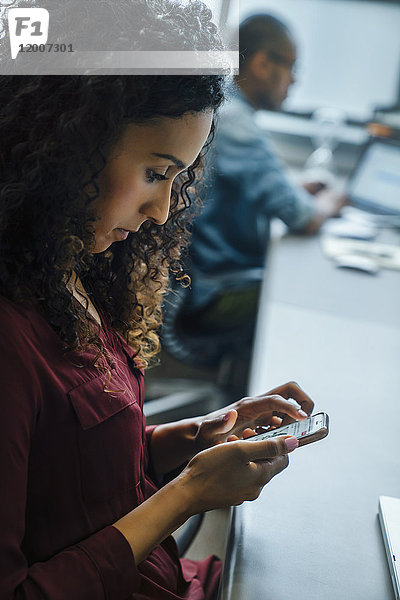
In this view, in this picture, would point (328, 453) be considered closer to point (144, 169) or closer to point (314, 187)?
point (144, 169)

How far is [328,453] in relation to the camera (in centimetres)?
115

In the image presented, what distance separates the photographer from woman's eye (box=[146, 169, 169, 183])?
81cm

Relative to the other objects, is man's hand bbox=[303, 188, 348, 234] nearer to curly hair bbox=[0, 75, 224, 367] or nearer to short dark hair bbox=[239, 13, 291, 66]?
short dark hair bbox=[239, 13, 291, 66]

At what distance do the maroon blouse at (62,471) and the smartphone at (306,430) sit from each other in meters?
0.19

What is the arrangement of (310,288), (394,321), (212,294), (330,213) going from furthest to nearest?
(330,213) < (212,294) < (310,288) < (394,321)

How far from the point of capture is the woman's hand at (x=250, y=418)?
1.01 meters

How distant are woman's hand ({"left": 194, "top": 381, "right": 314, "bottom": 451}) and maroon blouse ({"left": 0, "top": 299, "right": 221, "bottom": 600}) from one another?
174mm

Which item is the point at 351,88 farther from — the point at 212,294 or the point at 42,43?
the point at 42,43

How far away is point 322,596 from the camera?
83cm

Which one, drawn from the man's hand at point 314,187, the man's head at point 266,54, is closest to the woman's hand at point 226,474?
the man's head at point 266,54

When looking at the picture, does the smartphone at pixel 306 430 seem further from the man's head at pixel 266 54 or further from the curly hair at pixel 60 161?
the man's head at pixel 266 54

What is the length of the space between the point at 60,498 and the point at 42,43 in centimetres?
50

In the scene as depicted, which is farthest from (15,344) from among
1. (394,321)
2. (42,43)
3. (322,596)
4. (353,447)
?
(394,321)

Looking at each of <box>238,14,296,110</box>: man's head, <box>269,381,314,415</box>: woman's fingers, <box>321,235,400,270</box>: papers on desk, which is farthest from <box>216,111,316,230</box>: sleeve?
<box>269,381,314,415</box>: woman's fingers
